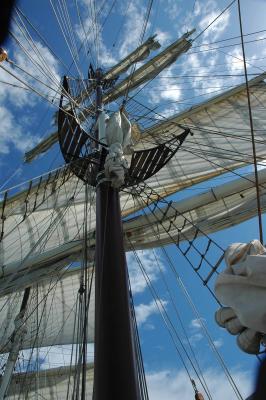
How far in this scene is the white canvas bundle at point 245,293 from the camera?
1.59m

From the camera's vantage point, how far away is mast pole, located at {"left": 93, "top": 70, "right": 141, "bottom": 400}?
263 centimetres

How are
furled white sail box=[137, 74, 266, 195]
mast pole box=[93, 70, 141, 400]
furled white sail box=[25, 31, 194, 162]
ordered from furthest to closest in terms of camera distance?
furled white sail box=[25, 31, 194, 162]
furled white sail box=[137, 74, 266, 195]
mast pole box=[93, 70, 141, 400]

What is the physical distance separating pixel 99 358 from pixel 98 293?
56 cm

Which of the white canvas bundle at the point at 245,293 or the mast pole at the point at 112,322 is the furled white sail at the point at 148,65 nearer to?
the mast pole at the point at 112,322

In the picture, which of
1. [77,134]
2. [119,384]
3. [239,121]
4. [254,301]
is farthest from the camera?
[239,121]

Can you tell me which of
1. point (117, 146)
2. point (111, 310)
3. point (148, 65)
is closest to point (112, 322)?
point (111, 310)

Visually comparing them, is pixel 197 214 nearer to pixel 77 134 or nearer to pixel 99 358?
pixel 77 134

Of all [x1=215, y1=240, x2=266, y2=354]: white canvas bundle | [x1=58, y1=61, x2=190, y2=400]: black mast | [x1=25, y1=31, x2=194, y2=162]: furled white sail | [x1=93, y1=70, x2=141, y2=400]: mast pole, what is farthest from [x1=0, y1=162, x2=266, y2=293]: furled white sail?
[x1=215, y1=240, x2=266, y2=354]: white canvas bundle

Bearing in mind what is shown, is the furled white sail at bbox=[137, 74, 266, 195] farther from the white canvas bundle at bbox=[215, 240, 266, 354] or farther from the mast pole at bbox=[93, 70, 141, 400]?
the white canvas bundle at bbox=[215, 240, 266, 354]

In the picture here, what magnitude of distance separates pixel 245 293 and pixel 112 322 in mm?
1539

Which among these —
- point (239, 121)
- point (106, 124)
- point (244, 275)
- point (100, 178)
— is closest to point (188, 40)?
point (239, 121)

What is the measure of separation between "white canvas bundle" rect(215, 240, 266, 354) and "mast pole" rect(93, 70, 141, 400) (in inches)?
41.0

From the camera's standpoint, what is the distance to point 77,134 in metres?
5.63

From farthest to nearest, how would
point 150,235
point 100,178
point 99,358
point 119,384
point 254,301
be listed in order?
point 150,235 < point 100,178 < point 99,358 < point 119,384 < point 254,301
